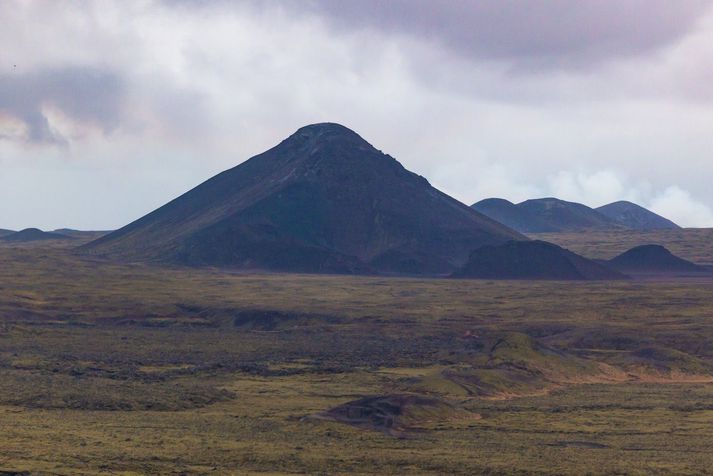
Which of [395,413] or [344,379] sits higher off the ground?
[344,379]

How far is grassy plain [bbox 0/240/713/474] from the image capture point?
197 ft

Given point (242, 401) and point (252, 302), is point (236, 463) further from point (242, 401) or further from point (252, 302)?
point (252, 302)

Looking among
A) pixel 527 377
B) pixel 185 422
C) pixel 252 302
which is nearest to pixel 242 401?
pixel 185 422

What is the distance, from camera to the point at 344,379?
3826 inches

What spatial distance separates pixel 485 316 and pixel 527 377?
198 feet

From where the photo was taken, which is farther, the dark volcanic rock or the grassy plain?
the dark volcanic rock

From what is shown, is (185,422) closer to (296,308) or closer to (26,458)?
(26,458)

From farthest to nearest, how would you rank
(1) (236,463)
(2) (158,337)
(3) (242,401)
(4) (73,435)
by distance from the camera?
(2) (158,337) < (3) (242,401) < (4) (73,435) < (1) (236,463)

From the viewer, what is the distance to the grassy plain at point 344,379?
6000 cm

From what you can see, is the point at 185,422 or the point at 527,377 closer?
the point at 185,422

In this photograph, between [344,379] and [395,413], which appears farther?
[344,379]

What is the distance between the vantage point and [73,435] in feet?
214

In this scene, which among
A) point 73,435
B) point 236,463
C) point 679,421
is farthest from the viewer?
point 679,421

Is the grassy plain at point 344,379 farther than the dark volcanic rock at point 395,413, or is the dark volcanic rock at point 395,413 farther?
the dark volcanic rock at point 395,413
